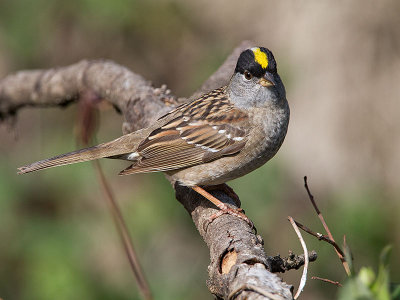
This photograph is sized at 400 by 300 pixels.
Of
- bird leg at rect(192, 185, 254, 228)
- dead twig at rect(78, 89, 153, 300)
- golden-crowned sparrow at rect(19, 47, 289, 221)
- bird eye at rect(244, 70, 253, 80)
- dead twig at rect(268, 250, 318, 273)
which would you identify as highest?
bird eye at rect(244, 70, 253, 80)

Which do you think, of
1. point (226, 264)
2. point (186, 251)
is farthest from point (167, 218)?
point (226, 264)

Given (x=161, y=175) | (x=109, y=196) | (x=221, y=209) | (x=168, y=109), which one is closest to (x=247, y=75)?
(x=168, y=109)

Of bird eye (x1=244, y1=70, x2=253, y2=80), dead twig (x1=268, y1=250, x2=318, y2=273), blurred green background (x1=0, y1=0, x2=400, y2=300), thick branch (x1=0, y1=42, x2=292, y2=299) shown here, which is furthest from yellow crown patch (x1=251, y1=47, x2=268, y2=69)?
blurred green background (x1=0, y1=0, x2=400, y2=300)

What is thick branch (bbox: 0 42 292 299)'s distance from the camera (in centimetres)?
190

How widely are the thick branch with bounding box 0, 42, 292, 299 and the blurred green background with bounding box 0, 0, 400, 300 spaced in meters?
0.53

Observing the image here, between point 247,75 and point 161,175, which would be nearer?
point 247,75

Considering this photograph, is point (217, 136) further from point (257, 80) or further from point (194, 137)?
point (257, 80)

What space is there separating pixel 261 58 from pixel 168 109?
27.7 inches

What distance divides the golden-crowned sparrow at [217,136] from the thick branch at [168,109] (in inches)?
6.3

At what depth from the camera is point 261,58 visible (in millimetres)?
3338

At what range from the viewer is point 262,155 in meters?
3.28

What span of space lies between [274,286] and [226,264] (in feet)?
1.72

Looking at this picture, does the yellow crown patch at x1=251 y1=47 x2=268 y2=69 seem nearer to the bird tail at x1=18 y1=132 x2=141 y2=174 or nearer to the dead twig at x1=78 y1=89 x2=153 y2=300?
the bird tail at x1=18 y1=132 x2=141 y2=174

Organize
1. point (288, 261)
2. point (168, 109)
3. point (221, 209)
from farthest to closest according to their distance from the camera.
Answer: point (168, 109)
point (221, 209)
point (288, 261)
